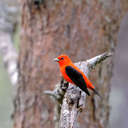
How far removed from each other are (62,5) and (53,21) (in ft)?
0.93

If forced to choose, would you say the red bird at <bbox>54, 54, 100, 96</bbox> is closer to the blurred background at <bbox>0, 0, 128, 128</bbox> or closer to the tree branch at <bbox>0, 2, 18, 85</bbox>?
the tree branch at <bbox>0, 2, 18, 85</bbox>

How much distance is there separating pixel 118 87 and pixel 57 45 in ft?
28.3

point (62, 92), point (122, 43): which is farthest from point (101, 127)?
point (122, 43)

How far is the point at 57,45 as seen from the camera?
443cm

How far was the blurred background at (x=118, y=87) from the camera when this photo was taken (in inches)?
461

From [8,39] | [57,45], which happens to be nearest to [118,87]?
[8,39]

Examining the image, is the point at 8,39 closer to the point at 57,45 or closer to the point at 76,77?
the point at 57,45

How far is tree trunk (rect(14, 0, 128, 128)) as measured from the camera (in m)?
4.42

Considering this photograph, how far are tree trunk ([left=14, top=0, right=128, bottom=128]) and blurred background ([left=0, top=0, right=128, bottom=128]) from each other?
6877 mm

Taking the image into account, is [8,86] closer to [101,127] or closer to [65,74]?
[101,127]

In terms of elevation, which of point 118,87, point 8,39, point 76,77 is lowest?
point 76,77

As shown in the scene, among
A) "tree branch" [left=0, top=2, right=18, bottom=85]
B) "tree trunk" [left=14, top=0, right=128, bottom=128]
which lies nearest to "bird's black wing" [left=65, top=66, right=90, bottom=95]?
"tree trunk" [left=14, top=0, right=128, bottom=128]

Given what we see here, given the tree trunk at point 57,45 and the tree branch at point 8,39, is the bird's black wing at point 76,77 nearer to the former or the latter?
the tree trunk at point 57,45

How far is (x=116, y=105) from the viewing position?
1289 centimetres
